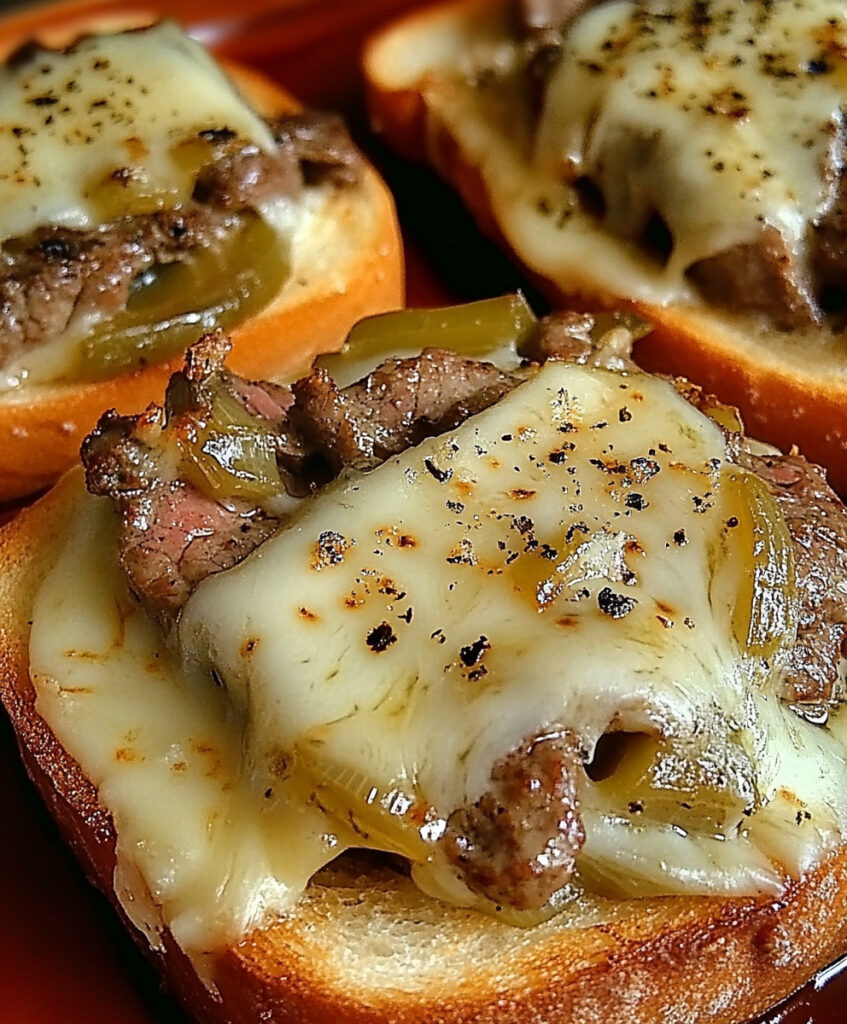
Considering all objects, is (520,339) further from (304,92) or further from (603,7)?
(304,92)

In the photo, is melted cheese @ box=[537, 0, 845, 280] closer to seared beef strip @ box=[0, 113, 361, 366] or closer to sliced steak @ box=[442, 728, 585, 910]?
seared beef strip @ box=[0, 113, 361, 366]

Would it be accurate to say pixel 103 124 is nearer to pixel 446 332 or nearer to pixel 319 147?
pixel 319 147

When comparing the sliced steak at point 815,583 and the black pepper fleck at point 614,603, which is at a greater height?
the black pepper fleck at point 614,603

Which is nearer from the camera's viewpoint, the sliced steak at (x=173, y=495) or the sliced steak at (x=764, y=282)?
the sliced steak at (x=173, y=495)

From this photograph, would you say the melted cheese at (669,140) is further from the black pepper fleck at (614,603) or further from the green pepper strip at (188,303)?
the black pepper fleck at (614,603)

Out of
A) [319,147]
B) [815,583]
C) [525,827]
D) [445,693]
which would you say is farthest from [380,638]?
[319,147]

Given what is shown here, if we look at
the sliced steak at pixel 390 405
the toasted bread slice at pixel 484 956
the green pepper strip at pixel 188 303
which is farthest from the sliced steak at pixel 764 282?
the toasted bread slice at pixel 484 956

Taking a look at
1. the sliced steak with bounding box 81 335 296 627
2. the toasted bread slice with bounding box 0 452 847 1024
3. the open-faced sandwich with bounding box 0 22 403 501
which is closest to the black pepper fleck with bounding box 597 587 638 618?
the toasted bread slice with bounding box 0 452 847 1024

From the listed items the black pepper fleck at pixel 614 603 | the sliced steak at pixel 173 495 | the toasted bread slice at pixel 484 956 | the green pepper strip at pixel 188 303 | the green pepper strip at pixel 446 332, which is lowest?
the toasted bread slice at pixel 484 956
